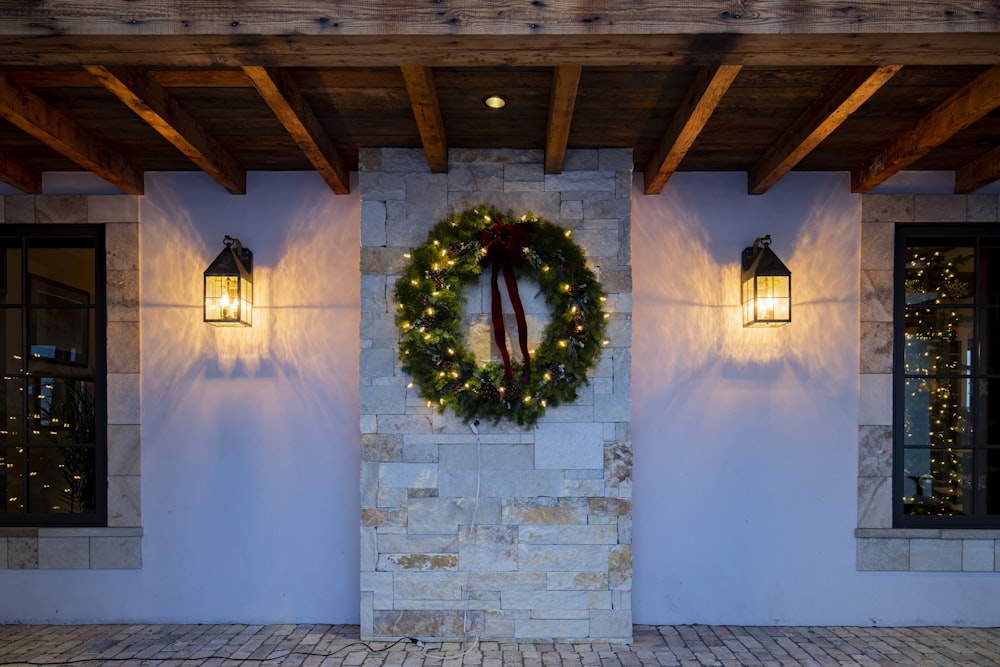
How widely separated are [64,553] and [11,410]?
0.87m

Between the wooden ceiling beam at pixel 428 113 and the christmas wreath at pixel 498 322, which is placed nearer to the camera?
the wooden ceiling beam at pixel 428 113

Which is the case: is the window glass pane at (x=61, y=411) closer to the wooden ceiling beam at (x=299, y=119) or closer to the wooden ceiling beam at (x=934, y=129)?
the wooden ceiling beam at (x=299, y=119)

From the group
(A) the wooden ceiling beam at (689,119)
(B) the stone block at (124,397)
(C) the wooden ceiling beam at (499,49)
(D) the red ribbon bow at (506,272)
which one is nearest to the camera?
(C) the wooden ceiling beam at (499,49)

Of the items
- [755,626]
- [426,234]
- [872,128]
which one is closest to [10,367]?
[426,234]

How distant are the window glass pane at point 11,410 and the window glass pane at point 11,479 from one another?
0.07m

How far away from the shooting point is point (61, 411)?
383cm

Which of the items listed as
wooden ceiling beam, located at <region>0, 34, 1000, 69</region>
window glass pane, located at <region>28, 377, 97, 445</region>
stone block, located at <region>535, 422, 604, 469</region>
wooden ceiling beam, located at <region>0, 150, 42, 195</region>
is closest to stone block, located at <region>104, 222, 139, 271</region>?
wooden ceiling beam, located at <region>0, 150, 42, 195</region>

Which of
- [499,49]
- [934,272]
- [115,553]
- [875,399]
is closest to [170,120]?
[499,49]

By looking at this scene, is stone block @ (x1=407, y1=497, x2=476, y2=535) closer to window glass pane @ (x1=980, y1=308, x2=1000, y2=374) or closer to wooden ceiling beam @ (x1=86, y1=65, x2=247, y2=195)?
wooden ceiling beam @ (x1=86, y1=65, x2=247, y2=195)

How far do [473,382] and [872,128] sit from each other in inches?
89.4

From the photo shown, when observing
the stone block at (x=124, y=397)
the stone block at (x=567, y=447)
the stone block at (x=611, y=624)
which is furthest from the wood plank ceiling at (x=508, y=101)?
the stone block at (x=611, y=624)

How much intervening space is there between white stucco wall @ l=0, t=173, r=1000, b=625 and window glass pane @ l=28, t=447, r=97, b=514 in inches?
14.3

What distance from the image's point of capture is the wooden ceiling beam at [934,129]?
264 centimetres

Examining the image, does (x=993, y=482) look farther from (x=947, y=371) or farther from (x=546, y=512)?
(x=546, y=512)
